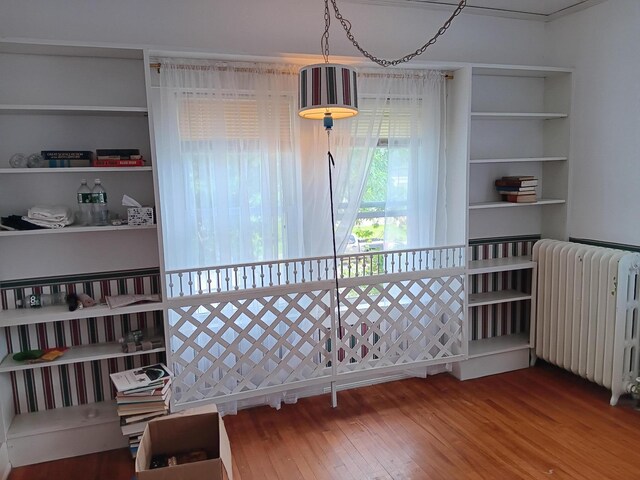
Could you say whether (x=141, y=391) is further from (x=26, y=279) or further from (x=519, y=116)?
(x=519, y=116)

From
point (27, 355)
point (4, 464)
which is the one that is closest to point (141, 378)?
point (27, 355)

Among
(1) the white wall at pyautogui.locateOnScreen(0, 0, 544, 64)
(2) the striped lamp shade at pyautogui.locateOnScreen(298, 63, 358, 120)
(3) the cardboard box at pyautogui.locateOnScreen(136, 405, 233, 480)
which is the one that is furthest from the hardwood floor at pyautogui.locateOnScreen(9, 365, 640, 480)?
(1) the white wall at pyautogui.locateOnScreen(0, 0, 544, 64)

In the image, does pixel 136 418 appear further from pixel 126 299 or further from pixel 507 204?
pixel 507 204

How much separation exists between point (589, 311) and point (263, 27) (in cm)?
277

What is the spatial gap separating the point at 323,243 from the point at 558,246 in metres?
1.68

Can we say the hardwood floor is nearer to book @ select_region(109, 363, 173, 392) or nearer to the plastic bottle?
book @ select_region(109, 363, 173, 392)

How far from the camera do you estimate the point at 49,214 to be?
2.47 m

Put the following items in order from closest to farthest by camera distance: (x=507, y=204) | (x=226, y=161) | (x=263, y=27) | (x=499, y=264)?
(x=226, y=161) → (x=263, y=27) → (x=507, y=204) → (x=499, y=264)

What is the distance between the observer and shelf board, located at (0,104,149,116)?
7.77ft

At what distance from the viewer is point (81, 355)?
2623mm

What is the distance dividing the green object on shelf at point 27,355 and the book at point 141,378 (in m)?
0.45

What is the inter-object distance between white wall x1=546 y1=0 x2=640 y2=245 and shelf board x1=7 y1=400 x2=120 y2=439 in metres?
3.38

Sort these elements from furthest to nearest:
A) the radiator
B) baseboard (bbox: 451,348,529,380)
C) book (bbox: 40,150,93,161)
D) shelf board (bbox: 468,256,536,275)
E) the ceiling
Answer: baseboard (bbox: 451,348,529,380), shelf board (bbox: 468,256,536,275), the ceiling, the radiator, book (bbox: 40,150,93,161)

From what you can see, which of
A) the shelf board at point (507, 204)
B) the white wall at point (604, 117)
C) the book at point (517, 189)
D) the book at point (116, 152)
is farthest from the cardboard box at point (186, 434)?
the white wall at point (604, 117)
